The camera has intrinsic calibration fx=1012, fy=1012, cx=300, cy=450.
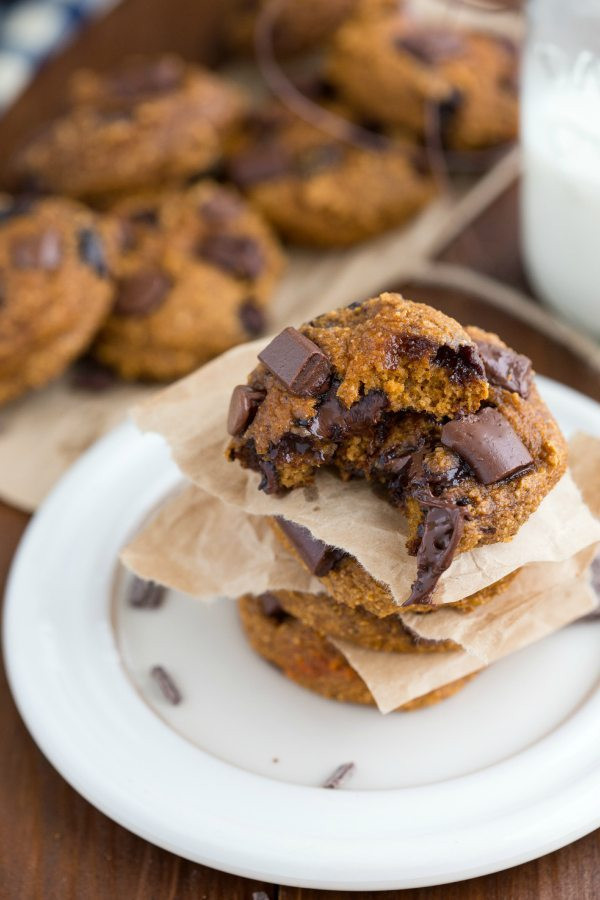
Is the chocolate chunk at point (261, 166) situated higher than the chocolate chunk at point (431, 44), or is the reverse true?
the chocolate chunk at point (431, 44)

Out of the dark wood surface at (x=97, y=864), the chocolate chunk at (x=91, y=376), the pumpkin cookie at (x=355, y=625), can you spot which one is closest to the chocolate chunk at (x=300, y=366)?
the pumpkin cookie at (x=355, y=625)

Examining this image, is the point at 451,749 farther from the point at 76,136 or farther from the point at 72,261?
the point at 76,136

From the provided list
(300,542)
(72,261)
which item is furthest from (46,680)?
(72,261)

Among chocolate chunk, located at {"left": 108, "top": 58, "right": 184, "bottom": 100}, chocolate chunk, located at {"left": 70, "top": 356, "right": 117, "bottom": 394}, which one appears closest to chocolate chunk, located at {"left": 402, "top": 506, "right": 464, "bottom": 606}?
chocolate chunk, located at {"left": 70, "top": 356, "right": 117, "bottom": 394}

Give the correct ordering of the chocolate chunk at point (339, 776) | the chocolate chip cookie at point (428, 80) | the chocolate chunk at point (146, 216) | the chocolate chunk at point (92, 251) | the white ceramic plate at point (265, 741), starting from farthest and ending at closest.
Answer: the chocolate chip cookie at point (428, 80), the chocolate chunk at point (146, 216), the chocolate chunk at point (92, 251), the chocolate chunk at point (339, 776), the white ceramic plate at point (265, 741)

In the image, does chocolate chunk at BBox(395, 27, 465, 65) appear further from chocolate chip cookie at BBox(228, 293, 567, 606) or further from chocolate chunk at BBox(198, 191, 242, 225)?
chocolate chip cookie at BBox(228, 293, 567, 606)

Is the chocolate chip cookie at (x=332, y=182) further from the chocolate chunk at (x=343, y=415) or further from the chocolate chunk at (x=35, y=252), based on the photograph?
the chocolate chunk at (x=343, y=415)
